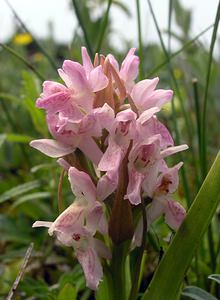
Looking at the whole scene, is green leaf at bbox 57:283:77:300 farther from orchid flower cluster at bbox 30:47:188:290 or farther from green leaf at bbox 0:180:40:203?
green leaf at bbox 0:180:40:203

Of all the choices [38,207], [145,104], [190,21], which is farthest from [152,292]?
[190,21]

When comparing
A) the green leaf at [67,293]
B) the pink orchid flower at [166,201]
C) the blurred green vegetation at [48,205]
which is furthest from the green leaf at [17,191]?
the pink orchid flower at [166,201]

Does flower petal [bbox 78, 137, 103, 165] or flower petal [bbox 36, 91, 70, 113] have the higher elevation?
flower petal [bbox 36, 91, 70, 113]

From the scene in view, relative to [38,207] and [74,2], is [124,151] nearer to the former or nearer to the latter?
[74,2]

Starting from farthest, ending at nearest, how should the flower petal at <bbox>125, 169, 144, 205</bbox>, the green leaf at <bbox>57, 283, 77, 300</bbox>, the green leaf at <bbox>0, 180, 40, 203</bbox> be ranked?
the green leaf at <bbox>0, 180, 40, 203</bbox>, the green leaf at <bbox>57, 283, 77, 300</bbox>, the flower petal at <bbox>125, 169, 144, 205</bbox>

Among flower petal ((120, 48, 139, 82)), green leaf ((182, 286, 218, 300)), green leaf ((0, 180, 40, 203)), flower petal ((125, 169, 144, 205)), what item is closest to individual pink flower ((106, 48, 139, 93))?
flower petal ((120, 48, 139, 82))

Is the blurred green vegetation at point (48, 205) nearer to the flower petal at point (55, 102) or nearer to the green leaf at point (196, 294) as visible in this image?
the green leaf at point (196, 294)
